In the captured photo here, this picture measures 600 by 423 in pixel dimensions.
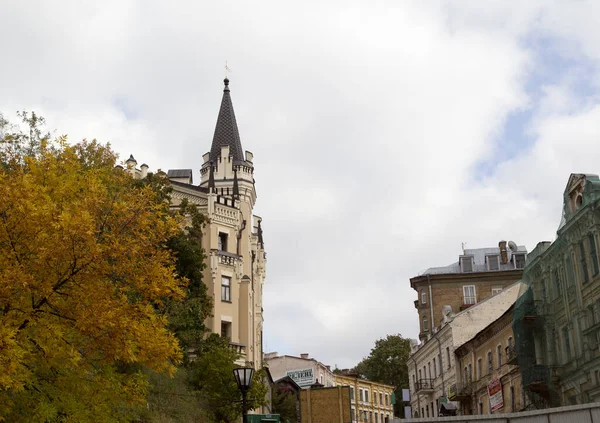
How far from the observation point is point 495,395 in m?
45.6

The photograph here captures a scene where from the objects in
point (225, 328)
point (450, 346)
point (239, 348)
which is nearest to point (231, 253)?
point (225, 328)

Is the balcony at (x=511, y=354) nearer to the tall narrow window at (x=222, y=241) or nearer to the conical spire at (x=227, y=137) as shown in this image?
the tall narrow window at (x=222, y=241)

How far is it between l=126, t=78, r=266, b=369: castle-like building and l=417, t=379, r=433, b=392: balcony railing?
43.2 feet

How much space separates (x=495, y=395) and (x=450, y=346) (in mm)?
9672

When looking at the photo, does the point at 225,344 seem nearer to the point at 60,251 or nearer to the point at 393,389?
the point at 60,251

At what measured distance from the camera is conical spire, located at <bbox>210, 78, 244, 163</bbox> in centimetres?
6309

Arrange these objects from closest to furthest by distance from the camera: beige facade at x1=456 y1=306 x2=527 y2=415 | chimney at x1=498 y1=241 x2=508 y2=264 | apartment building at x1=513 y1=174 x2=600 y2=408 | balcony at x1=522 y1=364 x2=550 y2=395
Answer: apartment building at x1=513 y1=174 x2=600 y2=408
balcony at x1=522 y1=364 x2=550 y2=395
beige facade at x1=456 y1=306 x2=527 y2=415
chimney at x1=498 y1=241 x2=508 y2=264

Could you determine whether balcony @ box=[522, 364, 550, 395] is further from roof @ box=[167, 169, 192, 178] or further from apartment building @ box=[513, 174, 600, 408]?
roof @ box=[167, 169, 192, 178]

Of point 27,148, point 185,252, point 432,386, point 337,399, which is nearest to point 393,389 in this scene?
point 432,386

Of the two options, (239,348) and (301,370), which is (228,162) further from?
(301,370)

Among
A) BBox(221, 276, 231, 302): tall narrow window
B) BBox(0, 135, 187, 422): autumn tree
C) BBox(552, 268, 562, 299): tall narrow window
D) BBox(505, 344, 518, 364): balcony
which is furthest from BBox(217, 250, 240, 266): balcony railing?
BBox(0, 135, 187, 422): autumn tree

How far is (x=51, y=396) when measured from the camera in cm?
1812

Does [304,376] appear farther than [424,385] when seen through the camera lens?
Yes

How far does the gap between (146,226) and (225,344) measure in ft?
90.3
